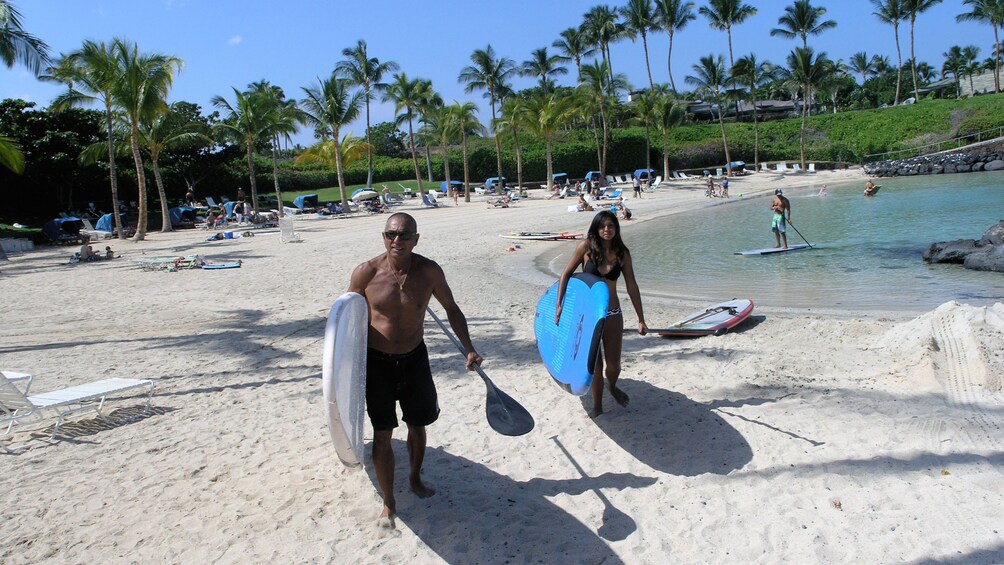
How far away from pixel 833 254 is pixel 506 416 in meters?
13.4

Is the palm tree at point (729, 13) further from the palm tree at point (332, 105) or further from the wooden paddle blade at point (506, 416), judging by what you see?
the wooden paddle blade at point (506, 416)

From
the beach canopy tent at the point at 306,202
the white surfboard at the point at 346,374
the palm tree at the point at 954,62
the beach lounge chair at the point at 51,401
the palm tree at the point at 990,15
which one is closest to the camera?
the white surfboard at the point at 346,374

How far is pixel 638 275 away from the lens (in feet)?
46.9

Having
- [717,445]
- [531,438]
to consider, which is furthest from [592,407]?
[717,445]

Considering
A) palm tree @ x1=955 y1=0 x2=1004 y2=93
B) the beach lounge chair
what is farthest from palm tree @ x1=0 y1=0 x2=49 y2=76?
palm tree @ x1=955 y1=0 x2=1004 y2=93

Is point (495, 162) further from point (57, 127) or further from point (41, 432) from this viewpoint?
point (41, 432)

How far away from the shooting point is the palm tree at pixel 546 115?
1672 inches

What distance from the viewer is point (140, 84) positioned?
23.3 metres

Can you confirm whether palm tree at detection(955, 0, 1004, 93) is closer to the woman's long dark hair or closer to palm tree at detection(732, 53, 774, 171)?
palm tree at detection(732, 53, 774, 171)

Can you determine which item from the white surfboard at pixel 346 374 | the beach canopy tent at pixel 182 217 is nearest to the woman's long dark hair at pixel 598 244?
the white surfboard at pixel 346 374

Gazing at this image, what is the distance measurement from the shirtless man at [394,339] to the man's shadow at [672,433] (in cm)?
164

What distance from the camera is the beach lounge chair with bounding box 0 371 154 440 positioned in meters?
5.09

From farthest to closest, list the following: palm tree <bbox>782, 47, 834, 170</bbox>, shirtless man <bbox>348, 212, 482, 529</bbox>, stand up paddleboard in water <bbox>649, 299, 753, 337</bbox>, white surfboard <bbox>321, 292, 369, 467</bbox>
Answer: palm tree <bbox>782, 47, 834, 170</bbox>
stand up paddleboard in water <bbox>649, 299, 753, 337</bbox>
shirtless man <bbox>348, 212, 482, 529</bbox>
white surfboard <bbox>321, 292, 369, 467</bbox>

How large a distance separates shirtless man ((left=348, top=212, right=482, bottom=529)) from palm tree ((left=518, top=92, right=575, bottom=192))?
128 feet
